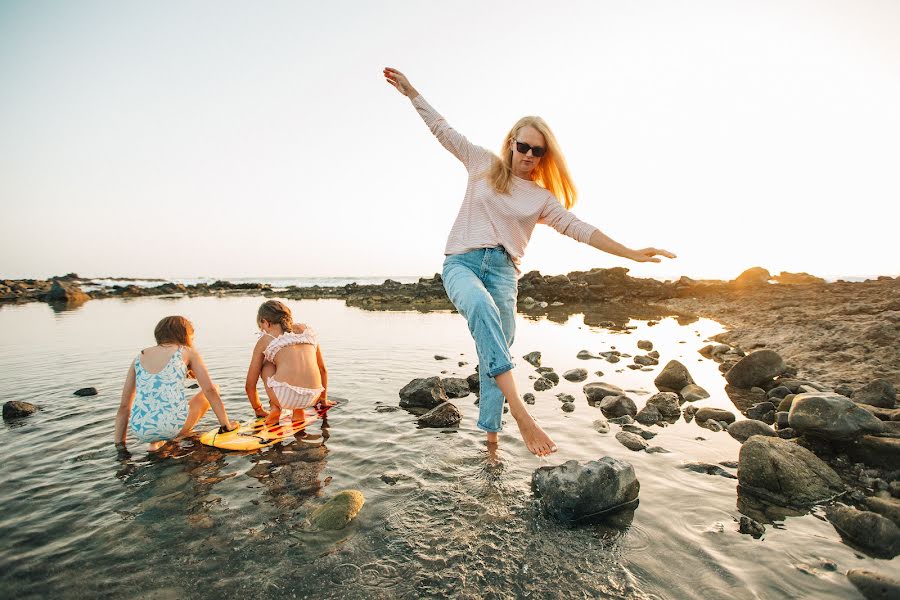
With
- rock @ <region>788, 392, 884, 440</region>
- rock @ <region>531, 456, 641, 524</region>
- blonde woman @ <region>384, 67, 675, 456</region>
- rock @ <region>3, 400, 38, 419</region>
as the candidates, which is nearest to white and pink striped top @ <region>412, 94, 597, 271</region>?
blonde woman @ <region>384, 67, 675, 456</region>

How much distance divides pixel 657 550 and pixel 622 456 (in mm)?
1826

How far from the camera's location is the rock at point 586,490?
3.81m

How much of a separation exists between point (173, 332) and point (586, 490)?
5246 millimetres

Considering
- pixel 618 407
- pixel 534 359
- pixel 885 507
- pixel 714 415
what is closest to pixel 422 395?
pixel 618 407

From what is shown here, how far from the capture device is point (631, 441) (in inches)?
214

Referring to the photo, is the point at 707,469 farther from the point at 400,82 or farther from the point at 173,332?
the point at 173,332

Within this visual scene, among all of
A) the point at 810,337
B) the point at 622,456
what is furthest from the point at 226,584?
the point at 810,337

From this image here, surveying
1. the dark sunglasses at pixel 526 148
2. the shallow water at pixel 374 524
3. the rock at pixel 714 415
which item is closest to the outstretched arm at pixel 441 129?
the dark sunglasses at pixel 526 148

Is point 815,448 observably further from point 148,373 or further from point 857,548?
point 148,373

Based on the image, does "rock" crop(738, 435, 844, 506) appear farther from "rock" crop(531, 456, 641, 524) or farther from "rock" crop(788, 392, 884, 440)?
"rock" crop(531, 456, 641, 524)

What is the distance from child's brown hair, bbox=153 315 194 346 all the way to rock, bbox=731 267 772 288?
3426 centimetres

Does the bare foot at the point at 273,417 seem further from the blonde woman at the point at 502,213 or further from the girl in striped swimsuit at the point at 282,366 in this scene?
the blonde woman at the point at 502,213

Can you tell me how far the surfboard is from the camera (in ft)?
17.5

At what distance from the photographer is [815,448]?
16.4 feet
